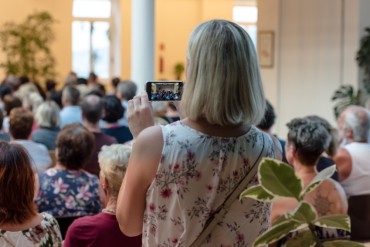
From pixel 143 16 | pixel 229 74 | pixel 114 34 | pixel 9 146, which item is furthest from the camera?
pixel 114 34

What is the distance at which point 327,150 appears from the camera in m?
5.26

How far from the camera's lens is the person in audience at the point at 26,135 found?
242 inches

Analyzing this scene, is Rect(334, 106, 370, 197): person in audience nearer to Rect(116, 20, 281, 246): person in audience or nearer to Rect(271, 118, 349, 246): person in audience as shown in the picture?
Rect(271, 118, 349, 246): person in audience

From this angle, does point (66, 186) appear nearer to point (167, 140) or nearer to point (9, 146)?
point (9, 146)

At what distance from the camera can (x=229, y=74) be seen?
205cm

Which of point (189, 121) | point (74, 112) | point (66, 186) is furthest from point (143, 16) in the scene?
point (189, 121)

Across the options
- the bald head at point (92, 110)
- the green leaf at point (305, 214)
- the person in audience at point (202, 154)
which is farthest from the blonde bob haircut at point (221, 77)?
the bald head at point (92, 110)

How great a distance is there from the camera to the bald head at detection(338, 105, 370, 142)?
18.7 feet

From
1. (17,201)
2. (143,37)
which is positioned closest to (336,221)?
(17,201)

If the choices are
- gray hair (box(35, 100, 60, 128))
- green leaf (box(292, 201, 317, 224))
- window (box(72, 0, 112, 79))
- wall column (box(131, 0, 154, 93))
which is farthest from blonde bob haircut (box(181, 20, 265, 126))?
window (box(72, 0, 112, 79))

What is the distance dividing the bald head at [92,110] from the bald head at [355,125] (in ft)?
7.61

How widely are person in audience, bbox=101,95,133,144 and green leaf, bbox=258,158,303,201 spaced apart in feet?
20.0

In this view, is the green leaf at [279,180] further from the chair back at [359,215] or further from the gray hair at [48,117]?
the gray hair at [48,117]

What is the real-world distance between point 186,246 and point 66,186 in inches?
112
